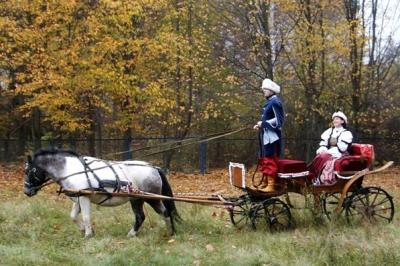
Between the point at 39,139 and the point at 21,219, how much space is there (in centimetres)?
932

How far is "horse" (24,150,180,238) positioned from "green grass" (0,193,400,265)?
318 millimetres

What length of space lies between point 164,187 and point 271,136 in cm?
188

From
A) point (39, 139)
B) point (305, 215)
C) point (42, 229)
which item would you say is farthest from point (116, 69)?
point (305, 215)

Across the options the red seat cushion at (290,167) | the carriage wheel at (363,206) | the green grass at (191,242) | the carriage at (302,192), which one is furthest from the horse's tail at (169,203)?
the carriage wheel at (363,206)

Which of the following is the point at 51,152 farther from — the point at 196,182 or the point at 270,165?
the point at 196,182

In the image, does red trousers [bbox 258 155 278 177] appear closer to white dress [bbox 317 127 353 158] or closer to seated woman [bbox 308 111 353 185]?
seated woman [bbox 308 111 353 185]

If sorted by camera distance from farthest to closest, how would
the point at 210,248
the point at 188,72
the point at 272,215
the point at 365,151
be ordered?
the point at 188,72
the point at 365,151
the point at 272,215
the point at 210,248

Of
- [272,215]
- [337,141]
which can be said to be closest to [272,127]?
[337,141]

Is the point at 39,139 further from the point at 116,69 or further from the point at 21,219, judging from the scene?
the point at 21,219

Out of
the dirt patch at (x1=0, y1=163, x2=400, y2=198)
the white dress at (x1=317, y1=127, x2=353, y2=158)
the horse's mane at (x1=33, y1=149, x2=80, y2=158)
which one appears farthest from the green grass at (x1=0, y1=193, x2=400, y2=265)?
the dirt patch at (x1=0, y1=163, x2=400, y2=198)

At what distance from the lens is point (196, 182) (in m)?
16.3

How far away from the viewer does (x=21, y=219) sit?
32.0ft

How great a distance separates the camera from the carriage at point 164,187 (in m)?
8.52

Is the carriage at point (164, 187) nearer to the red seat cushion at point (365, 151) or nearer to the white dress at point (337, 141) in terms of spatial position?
the red seat cushion at point (365, 151)
